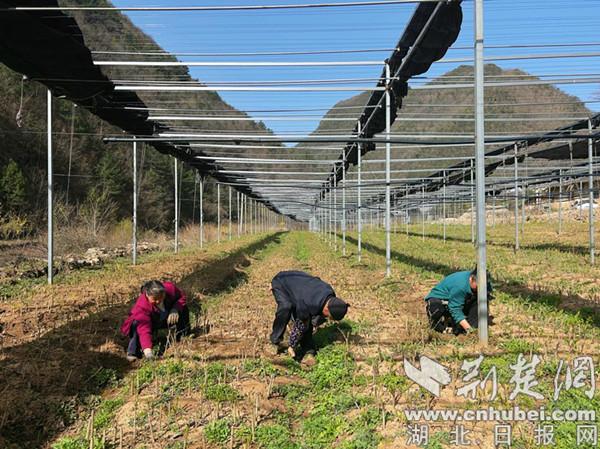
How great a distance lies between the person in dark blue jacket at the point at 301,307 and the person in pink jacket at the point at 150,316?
1.21 meters

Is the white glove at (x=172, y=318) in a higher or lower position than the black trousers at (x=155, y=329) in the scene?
higher

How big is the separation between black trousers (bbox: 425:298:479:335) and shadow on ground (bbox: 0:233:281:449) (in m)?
3.39

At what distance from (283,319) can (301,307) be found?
9.8 inches

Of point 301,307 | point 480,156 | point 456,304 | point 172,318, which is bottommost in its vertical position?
point 172,318

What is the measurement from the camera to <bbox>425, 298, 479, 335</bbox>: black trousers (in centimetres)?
588

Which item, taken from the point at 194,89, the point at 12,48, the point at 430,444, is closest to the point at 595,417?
the point at 430,444

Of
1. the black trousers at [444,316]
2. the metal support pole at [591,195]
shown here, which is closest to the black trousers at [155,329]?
the black trousers at [444,316]

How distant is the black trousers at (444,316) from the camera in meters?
5.88

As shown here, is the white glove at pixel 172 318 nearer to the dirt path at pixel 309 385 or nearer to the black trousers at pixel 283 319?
the dirt path at pixel 309 385

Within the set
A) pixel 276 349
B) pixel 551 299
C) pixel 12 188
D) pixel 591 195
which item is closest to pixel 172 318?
pixel 276 349

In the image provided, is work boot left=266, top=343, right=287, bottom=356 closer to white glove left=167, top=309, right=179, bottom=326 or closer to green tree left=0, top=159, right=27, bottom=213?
white glove left=167, top=309, right=179, bottom=326

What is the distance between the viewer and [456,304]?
574 cm

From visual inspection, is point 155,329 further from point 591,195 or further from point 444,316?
point 591,195

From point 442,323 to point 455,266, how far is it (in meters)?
5.63
